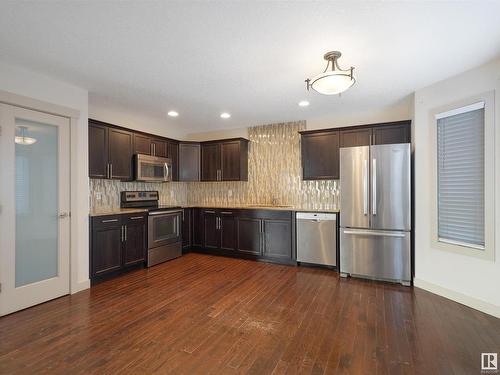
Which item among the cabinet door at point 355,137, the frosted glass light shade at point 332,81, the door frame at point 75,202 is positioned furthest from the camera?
the cabinet door at point 355,137

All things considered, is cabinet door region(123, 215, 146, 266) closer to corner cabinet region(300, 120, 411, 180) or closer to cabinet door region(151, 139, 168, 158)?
cabinet door region(151, 139, 168, 158)

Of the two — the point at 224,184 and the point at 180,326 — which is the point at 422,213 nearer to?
the point at 180,326

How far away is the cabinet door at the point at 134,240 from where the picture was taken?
390 centimetres

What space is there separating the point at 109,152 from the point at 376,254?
424cm

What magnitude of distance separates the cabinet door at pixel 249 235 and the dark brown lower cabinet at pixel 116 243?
1.63 meters

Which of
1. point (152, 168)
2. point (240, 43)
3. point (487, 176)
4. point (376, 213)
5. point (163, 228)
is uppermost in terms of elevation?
point (240, 43)

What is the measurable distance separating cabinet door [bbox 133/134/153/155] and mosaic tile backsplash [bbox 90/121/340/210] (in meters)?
0.65

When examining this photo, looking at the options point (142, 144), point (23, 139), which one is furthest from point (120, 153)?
point (23, 139)

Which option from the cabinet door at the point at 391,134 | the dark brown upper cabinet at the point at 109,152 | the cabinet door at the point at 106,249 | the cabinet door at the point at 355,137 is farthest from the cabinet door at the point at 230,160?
the cabinet door at the point at 391,134

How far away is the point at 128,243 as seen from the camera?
392 centimetres

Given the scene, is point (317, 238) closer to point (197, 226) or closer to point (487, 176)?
point (487, 176)

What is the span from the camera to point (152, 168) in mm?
4691

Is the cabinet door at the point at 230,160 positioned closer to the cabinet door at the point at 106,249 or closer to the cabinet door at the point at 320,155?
the cabinet door at the point at 320,155

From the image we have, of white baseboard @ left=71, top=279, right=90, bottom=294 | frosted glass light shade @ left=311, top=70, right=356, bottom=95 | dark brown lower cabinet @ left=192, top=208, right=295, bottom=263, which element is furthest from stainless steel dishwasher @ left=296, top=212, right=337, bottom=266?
white baseboard @ left=71, top=279, right=90, bottom=294
